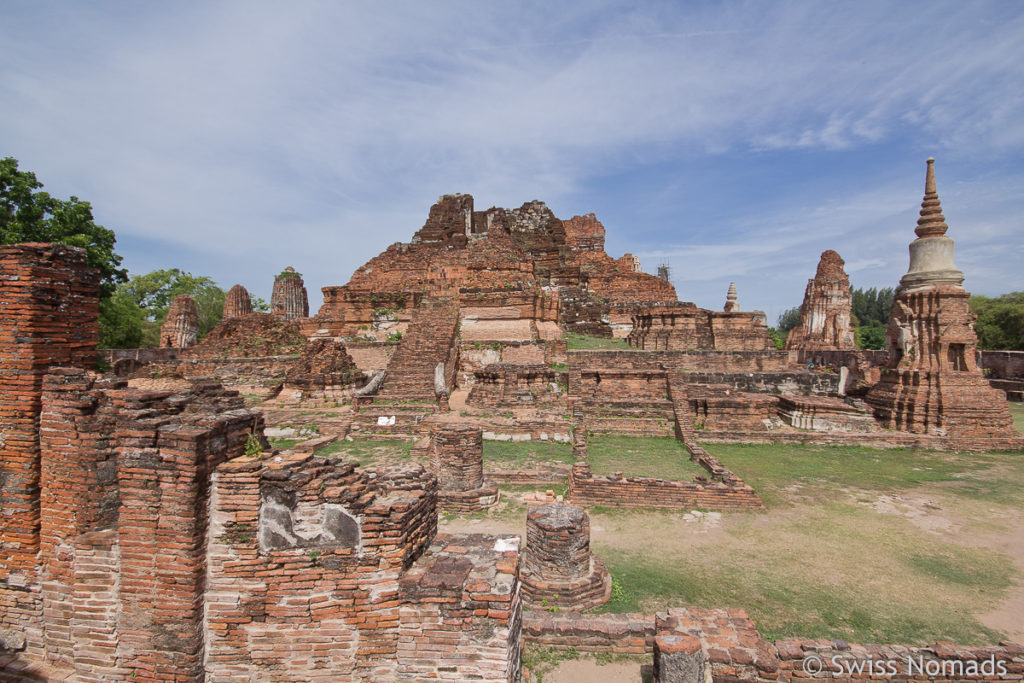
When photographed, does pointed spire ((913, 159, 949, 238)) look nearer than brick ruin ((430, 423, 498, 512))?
No

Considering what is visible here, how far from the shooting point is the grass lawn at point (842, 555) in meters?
4.83

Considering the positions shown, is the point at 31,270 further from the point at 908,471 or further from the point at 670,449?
the point at 908,471

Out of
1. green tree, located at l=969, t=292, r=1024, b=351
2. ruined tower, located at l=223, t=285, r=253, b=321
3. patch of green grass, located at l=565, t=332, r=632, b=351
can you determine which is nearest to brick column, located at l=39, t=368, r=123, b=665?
patch of green grass, located at l=565, t=332, r=632, b=351

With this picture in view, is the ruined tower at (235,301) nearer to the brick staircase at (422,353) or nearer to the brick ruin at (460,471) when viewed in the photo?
the brick staircase at (422,353)

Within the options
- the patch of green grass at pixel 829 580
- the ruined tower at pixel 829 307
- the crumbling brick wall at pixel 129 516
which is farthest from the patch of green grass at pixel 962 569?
the ruined tower at pixel 829 307

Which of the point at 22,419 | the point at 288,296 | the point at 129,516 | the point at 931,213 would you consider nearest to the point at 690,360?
the point at 931,213

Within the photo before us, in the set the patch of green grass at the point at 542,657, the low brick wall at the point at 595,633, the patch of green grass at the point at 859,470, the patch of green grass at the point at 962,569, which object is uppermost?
the patch of green grass at the point at 859,470

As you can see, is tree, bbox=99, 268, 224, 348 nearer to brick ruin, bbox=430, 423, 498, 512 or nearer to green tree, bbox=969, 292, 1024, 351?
brick ruin, bbox=430, 423, 498, 512

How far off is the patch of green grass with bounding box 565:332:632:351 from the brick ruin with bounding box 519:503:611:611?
12.5 meters

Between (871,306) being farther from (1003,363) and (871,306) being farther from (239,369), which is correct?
(239,369)

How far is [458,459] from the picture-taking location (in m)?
7.89

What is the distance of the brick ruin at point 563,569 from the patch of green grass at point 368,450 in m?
4.88

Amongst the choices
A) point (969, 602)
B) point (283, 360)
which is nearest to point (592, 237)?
point (283, 360)

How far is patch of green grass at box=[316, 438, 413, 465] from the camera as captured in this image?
9742 millimetres
